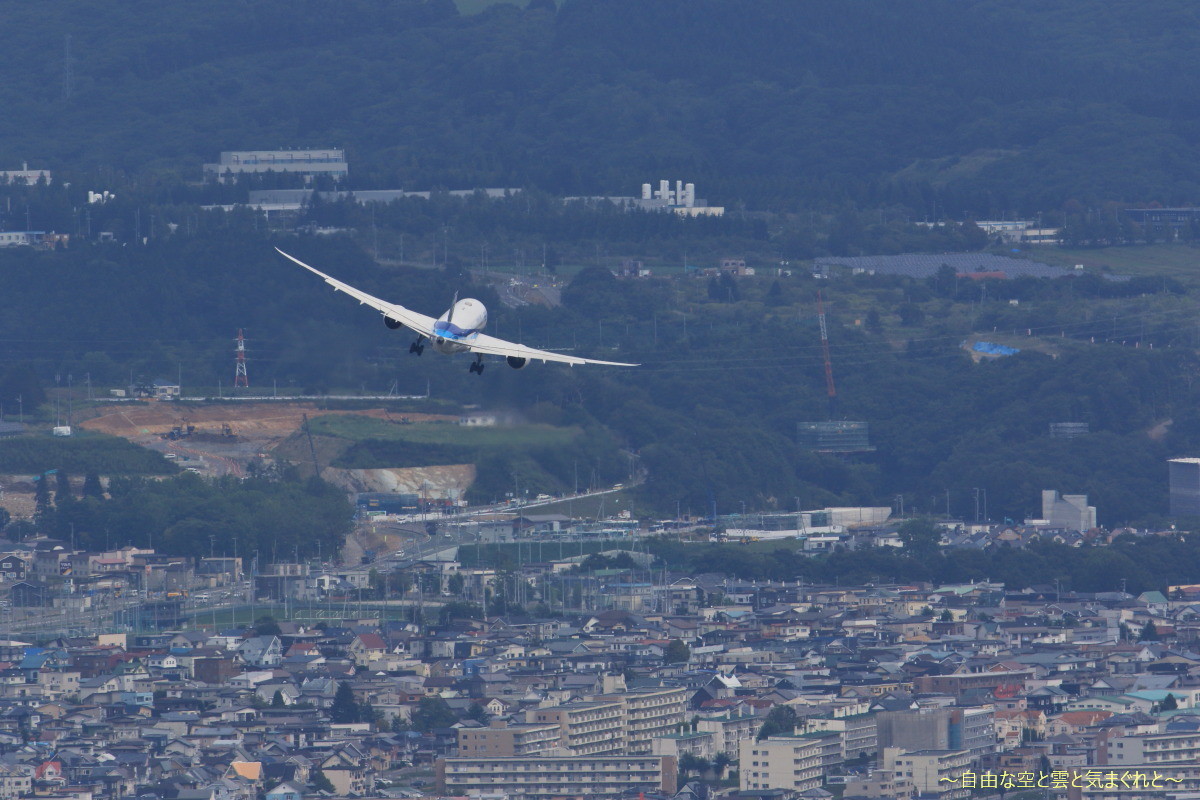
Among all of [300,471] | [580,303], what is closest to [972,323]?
[580,303]

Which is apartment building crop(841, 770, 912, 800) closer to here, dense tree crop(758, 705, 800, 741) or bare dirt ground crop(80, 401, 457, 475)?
dense tree crop(758, 705, 800, 741)

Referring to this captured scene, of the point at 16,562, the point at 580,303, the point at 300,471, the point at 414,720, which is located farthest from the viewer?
the point at 580,303

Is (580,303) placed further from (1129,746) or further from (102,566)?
(1129,746)

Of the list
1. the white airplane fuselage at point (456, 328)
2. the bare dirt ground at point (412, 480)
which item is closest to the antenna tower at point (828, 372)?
the bare dirt ground at point (412, 480)

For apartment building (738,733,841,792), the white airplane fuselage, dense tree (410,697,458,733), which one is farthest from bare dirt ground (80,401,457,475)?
the white airplane fuselage

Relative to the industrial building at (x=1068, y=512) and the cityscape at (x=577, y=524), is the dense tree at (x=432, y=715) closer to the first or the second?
the cityscape at (x=577, y=524)

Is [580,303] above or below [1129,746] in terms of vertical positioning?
above

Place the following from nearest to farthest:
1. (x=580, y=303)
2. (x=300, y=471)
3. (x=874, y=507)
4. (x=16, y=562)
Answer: (x=16, y=562), (x=300, y=471), (x=874, y=507), (x=580, y=303)
